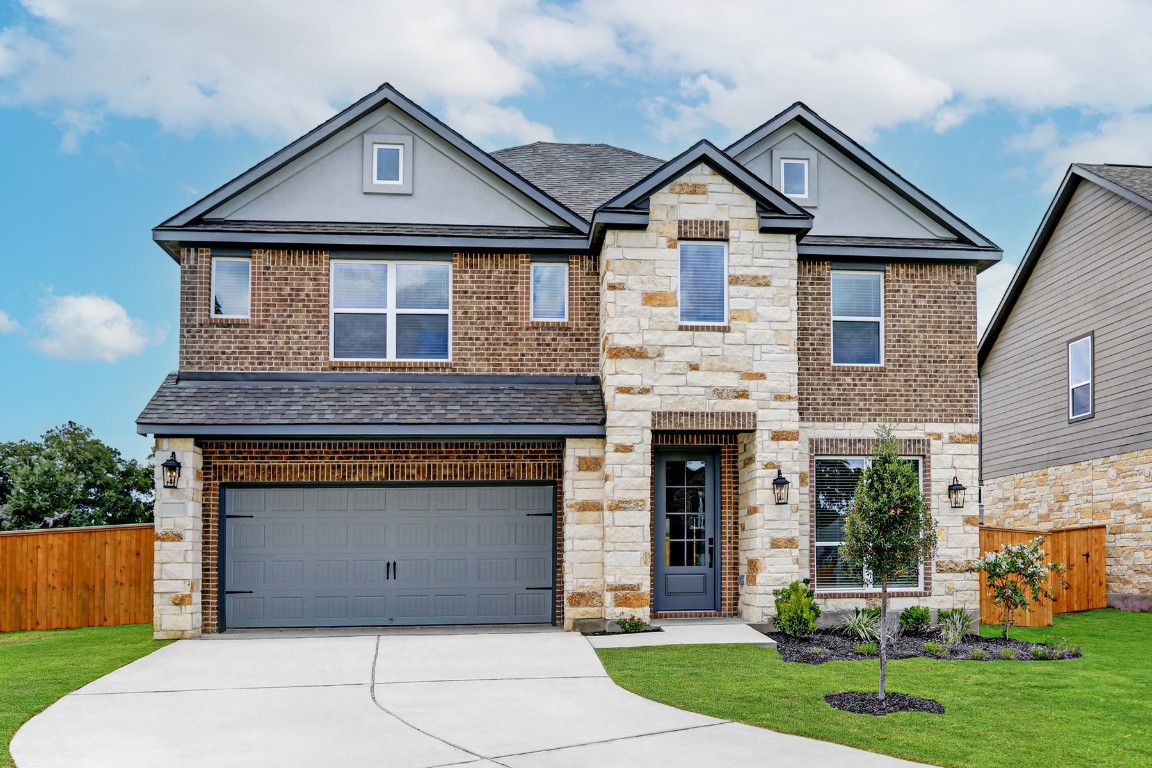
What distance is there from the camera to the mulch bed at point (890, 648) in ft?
40.7

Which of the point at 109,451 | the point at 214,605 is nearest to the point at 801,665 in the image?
the point at 214,605

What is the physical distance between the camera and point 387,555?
49.2ft

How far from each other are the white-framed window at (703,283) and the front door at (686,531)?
2.14 meters

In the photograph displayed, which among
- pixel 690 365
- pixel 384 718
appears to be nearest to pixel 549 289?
pixel 690 365

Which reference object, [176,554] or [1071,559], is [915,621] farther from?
[176,554]

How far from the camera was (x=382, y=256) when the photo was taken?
15.4 meters

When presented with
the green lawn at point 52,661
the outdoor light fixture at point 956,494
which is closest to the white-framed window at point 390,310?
the green lawn at point 52,661

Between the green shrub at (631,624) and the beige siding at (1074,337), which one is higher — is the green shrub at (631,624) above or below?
below

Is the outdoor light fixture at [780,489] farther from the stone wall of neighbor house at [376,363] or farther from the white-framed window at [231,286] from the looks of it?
the white-framed window at [231,286]

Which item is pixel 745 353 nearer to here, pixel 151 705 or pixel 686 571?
pixel 686 571

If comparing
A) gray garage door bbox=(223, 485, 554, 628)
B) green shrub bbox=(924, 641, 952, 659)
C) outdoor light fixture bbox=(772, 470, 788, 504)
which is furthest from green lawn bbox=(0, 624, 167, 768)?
green shrub bbox=(924, 641, 952, 659)

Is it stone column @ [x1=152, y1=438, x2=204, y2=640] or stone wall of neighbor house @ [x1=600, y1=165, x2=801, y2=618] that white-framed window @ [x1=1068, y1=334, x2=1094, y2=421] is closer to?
stone wall of neighbor house @ [x1=600, y1=165, x2=801, y2=618]

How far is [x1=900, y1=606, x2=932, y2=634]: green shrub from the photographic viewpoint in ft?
48.3

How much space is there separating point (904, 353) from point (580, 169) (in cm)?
639
